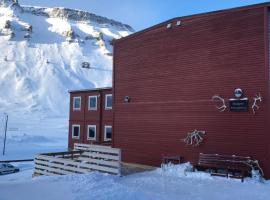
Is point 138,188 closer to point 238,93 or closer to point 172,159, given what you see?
point 172,159

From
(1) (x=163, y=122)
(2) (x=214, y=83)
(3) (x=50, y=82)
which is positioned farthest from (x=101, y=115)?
(3) (x=50, y=82)

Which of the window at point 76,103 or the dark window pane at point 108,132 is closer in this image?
the dark window pane at point 108,132

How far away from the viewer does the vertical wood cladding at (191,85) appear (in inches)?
606

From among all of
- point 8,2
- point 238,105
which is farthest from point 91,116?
point 8,2

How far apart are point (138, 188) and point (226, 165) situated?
486 centimetres

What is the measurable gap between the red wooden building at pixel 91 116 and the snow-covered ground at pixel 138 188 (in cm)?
1141

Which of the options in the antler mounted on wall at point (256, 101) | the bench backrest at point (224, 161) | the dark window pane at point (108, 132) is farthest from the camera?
the dark window pane at point (108, 132)

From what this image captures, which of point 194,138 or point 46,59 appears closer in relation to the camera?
point 194,138

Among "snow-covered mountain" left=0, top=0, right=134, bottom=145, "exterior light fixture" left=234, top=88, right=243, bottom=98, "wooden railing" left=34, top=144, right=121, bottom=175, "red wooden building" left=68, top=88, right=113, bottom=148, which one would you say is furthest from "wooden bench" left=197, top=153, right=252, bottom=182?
"snow-covered mountain" left=0, top=0, right=134, bottom=145

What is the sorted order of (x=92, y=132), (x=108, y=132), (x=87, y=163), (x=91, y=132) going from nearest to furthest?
(x=87, y=163) → (x=108, y=132) → (x=92, y=132) → (x=91, y=132)

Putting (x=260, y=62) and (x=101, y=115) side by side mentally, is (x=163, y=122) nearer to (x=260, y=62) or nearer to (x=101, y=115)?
(x=260, y=62)

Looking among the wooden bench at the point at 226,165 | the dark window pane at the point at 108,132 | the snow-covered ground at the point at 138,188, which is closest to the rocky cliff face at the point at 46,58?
the dark window pane at the point at 108,132

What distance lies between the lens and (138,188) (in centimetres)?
1266

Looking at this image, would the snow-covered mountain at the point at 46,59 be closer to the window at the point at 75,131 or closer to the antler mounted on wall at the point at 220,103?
the window at the point at 75,131
